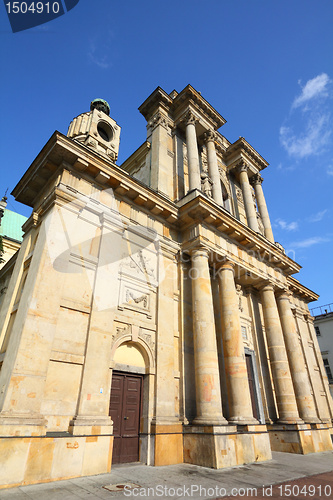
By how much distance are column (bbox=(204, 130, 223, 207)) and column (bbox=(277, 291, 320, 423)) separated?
7.68 meters

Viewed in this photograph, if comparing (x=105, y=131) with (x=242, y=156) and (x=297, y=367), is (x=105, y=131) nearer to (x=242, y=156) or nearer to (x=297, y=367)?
(x=242, y=156)

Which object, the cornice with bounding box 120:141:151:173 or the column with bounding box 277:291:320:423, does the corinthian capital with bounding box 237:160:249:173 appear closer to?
the cornice with bounding box 120:141:151:173

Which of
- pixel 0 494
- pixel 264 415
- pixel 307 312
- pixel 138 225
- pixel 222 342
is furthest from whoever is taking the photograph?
pixel 307 312

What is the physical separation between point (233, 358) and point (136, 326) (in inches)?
188

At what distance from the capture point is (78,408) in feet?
27.7

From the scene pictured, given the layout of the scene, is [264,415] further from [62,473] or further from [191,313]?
[62,473]

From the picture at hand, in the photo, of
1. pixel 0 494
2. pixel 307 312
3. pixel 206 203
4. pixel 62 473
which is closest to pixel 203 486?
pixel 62 473

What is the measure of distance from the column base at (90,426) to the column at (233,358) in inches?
227

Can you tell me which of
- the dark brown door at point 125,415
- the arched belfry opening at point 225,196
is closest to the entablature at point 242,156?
the arched belfry opening at point 225,196

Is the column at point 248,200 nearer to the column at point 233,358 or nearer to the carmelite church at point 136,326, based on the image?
the carmelite church at point 136,326

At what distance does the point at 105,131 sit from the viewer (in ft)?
51.4

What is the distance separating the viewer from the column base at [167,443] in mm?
9852

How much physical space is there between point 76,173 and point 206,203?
617cm

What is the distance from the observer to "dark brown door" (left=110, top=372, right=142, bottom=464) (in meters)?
9.68
